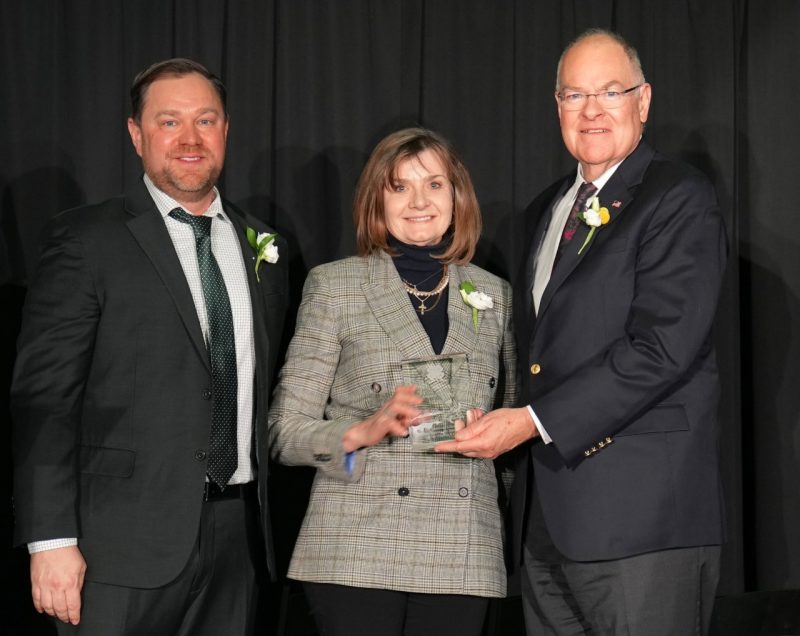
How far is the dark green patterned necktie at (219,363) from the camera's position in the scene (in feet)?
8.59

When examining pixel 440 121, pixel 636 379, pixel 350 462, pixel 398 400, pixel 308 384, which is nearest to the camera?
pixel 398 400

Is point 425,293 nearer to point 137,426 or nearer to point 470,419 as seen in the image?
point 470,419

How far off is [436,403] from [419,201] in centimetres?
63

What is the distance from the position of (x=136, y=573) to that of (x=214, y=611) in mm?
307

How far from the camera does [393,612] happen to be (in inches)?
101

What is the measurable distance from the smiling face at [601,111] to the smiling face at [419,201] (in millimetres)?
374

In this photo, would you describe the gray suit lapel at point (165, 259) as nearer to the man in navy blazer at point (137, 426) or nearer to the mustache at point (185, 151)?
the man in navy blazer at point (137, 426)

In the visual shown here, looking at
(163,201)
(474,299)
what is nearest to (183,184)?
(163,201)

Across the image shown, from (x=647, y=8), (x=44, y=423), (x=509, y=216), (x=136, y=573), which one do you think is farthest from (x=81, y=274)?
(x=647, y=8)

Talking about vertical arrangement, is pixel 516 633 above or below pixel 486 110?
below

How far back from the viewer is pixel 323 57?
3.77 meters

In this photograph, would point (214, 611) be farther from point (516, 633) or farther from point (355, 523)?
point (516, 633)

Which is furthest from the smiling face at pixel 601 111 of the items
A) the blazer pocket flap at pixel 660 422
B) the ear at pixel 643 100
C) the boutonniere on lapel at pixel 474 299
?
the blazer pocket flap at pixel 660 422

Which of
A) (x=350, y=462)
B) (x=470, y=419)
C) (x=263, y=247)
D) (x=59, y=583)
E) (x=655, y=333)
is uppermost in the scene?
(x=263, y=247)
